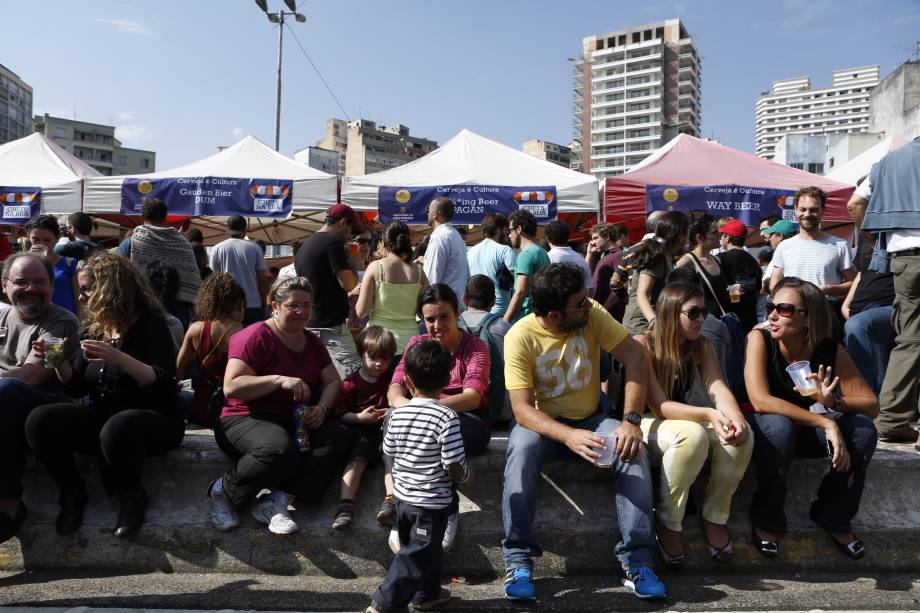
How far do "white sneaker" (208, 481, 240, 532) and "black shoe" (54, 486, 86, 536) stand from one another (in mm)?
649

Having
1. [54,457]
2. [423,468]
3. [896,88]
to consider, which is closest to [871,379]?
[423,468]

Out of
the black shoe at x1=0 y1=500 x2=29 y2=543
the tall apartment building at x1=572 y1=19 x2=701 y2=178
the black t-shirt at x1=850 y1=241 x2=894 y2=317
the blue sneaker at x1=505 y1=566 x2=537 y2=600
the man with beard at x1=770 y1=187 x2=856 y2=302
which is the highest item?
the tall apartment building at x1=572 y1=19 x2=701 y2=178

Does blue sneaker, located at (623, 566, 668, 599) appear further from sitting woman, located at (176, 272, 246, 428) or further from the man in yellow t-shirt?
sitting woman, located at (176, 272, 246, 428)

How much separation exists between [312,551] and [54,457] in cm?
136

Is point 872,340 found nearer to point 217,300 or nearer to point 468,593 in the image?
point 468,593

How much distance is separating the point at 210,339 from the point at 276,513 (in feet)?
4.16

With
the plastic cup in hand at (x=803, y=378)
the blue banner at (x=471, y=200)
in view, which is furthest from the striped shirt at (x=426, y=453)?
the blue banner at (x=471, y=200)

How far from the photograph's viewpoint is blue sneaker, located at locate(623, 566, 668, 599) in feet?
9.90

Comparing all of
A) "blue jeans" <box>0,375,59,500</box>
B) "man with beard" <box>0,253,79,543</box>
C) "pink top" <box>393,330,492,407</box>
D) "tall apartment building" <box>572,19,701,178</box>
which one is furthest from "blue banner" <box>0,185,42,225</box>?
"tall apartment building" <box>572,19,701,178</box>

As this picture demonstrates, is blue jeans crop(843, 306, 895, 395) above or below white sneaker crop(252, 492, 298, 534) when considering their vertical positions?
above

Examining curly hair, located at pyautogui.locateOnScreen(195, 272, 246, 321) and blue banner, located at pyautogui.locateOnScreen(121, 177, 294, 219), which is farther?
blue banner, located at pyautogui.locateOnScreen(121, 177, 294, 219)

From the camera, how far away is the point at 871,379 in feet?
15.7

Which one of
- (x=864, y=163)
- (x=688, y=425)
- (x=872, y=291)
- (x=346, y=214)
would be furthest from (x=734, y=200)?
(x=688, y=425)

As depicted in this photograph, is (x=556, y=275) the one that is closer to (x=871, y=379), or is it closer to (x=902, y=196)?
(x=902, y=196)
